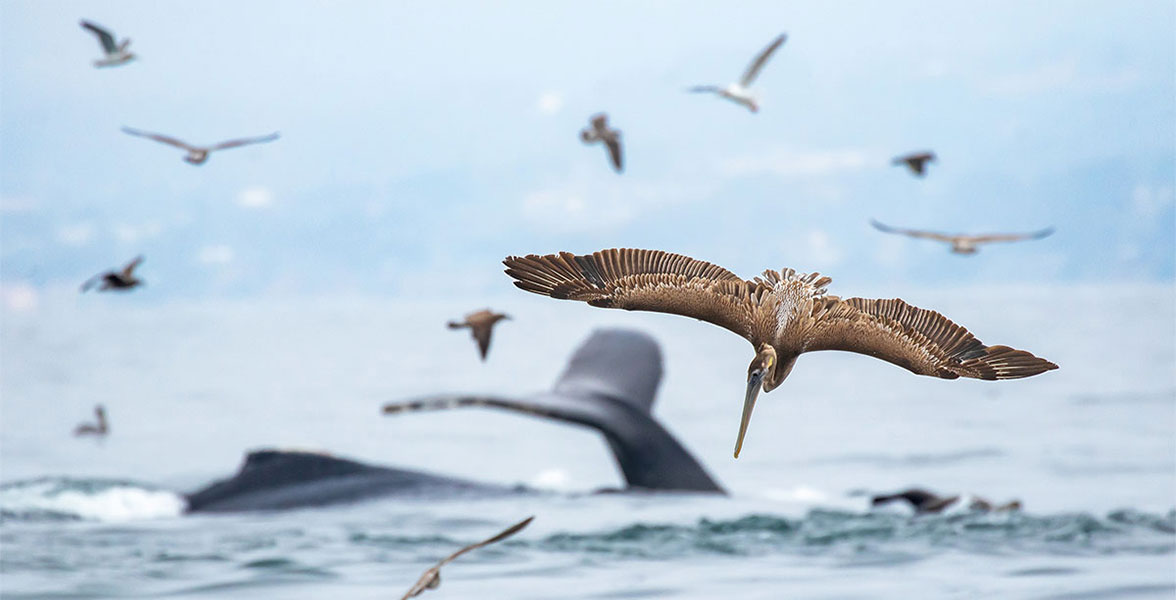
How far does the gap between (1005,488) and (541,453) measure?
874 centimetres

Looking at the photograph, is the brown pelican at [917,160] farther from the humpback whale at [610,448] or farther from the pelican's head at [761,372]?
the pelican's head at [761,372]

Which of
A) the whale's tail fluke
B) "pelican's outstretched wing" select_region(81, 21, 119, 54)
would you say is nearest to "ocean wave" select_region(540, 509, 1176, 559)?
the whale's tail fluke

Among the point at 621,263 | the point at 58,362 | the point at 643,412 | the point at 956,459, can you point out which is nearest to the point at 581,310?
the point at 58,362

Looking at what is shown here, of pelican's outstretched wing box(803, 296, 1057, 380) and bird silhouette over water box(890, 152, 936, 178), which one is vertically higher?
bird silhouette over water box(890, 152, 936, 178)

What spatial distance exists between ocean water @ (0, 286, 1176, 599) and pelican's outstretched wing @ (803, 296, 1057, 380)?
17.5 feet

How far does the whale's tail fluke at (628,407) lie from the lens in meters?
15.1

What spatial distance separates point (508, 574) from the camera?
1255cm

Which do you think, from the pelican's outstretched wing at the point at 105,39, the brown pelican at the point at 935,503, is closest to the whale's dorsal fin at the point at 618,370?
the brown pelican at the point at 935,503

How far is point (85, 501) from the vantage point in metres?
16.1

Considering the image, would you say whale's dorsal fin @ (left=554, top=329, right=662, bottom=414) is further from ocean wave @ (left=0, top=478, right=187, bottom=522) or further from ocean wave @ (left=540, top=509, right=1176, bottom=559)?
ocean wave @ (left=0, top=478, right=187, bottom=522)

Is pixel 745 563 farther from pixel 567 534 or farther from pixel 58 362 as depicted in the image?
pixel 58 362

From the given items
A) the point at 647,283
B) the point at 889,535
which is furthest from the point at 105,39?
the point at 647,283

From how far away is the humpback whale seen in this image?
1535cm

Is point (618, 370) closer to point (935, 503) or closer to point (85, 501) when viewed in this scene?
point (935, 503)
